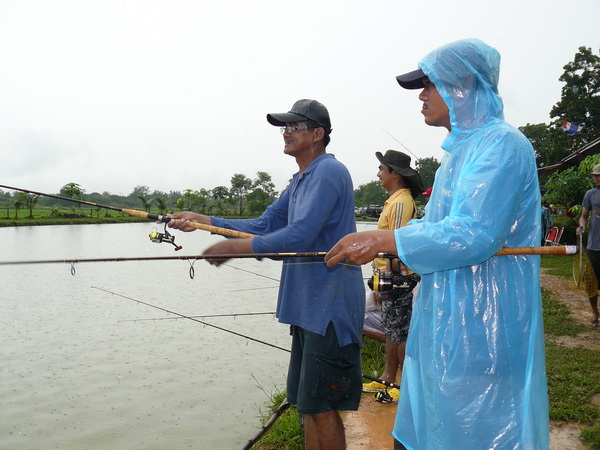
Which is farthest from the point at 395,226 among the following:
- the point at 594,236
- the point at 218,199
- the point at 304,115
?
the point at 218,199

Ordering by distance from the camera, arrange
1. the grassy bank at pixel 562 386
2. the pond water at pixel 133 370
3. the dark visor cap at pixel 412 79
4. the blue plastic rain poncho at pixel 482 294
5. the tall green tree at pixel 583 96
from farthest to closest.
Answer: the tall green tree at pixel 583 96 → the pond water at pixel 133 370 → the grassy bank at pixel 562 386 → the dark visor cap at pixel 412 79 → the blue plastic rain poncho at pixel 482 294

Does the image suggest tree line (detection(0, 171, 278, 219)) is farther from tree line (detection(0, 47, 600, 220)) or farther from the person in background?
the person in background

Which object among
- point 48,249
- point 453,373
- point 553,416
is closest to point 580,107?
point 48,249

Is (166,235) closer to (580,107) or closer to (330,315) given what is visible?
(330,315)

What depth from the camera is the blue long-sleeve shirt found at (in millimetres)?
2445

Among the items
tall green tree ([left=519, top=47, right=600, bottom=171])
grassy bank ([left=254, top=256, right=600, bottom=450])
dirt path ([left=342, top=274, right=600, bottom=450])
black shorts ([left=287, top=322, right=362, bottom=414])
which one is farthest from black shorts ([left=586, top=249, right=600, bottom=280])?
tall green tree ([left=519, top=47, right=600, bottom=171])

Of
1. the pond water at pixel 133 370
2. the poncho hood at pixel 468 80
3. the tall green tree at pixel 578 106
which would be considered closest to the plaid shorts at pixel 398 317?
the pond water at pixel 133 370

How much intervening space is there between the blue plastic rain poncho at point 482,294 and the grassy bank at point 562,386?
2.23m

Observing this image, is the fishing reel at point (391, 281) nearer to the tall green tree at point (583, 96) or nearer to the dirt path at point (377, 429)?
the dirt path at point (377, 429)

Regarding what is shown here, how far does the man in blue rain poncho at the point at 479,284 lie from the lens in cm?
151

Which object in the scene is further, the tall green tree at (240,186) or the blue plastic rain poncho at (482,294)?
the tall green tree at (240,186)

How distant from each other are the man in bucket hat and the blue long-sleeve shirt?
4.63 feet

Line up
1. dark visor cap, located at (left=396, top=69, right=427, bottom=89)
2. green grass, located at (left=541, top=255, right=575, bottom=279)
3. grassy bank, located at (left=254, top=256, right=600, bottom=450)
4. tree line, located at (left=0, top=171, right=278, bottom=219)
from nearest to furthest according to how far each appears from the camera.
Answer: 1. dark visor cap, located at (left=396, top=69, right=427, bottom=89)
2. grassy bank, located at (left=254, top=256, right=600, bottom=450)
3. green grass, located at (left=541, top=255, right=575, bottom=279)
4. tree line, located at (left=0, top=171, right=278, bottom=219)

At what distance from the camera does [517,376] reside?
1601 mm
